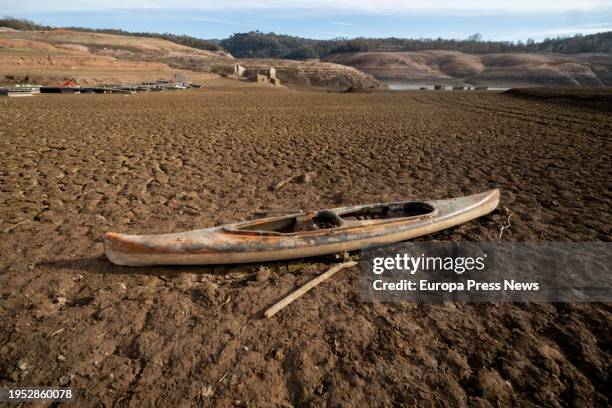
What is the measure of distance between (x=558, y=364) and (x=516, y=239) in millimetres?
2060

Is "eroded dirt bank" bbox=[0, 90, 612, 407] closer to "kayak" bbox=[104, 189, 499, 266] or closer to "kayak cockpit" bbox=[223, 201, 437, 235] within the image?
"kayak" bbox=[104, 189, 499, 266]

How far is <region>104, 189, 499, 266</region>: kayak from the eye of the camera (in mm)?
3383

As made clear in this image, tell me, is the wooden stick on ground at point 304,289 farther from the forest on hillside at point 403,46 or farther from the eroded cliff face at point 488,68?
the forest on hillside at point 403,46

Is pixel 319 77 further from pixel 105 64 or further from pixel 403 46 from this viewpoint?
pixel 403 46

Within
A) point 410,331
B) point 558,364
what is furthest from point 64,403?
point 558,364

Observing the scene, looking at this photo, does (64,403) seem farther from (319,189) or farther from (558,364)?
(319,189)

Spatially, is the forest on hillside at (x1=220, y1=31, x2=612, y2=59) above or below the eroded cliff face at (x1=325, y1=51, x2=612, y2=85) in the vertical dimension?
above

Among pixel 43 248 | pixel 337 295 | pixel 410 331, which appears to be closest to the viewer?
pixel 410 331

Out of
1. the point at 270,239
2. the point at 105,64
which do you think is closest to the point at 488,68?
the point at 105,64

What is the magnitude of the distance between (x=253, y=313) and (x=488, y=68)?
357 feet

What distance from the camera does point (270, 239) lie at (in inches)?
139

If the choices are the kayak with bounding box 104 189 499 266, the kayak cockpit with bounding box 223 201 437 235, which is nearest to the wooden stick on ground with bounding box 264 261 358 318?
the kayak with bounding box 104 189 499 266

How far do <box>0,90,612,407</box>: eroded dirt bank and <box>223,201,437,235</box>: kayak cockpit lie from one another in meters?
0.50

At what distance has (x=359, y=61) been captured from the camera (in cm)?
10194
